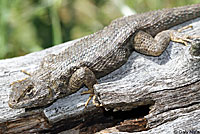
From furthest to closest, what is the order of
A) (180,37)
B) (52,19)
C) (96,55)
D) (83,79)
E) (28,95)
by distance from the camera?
(52,19) → (180,37) → (96,55) → (83,79) → (28,95)

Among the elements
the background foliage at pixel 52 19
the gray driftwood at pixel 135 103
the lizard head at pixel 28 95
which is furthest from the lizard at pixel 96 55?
the background foliage at pixel 52 19

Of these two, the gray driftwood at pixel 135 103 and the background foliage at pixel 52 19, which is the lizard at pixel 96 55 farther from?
the background foliage at pixel 52 19

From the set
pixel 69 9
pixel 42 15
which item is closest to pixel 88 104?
pixel 42 15

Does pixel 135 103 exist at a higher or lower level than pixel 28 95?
lower

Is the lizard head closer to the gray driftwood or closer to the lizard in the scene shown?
the lizard

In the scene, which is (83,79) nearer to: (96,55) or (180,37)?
(96,55)

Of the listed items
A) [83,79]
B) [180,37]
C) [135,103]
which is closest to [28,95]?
[83,79]

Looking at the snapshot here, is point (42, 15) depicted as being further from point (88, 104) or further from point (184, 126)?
point (184, 126)
